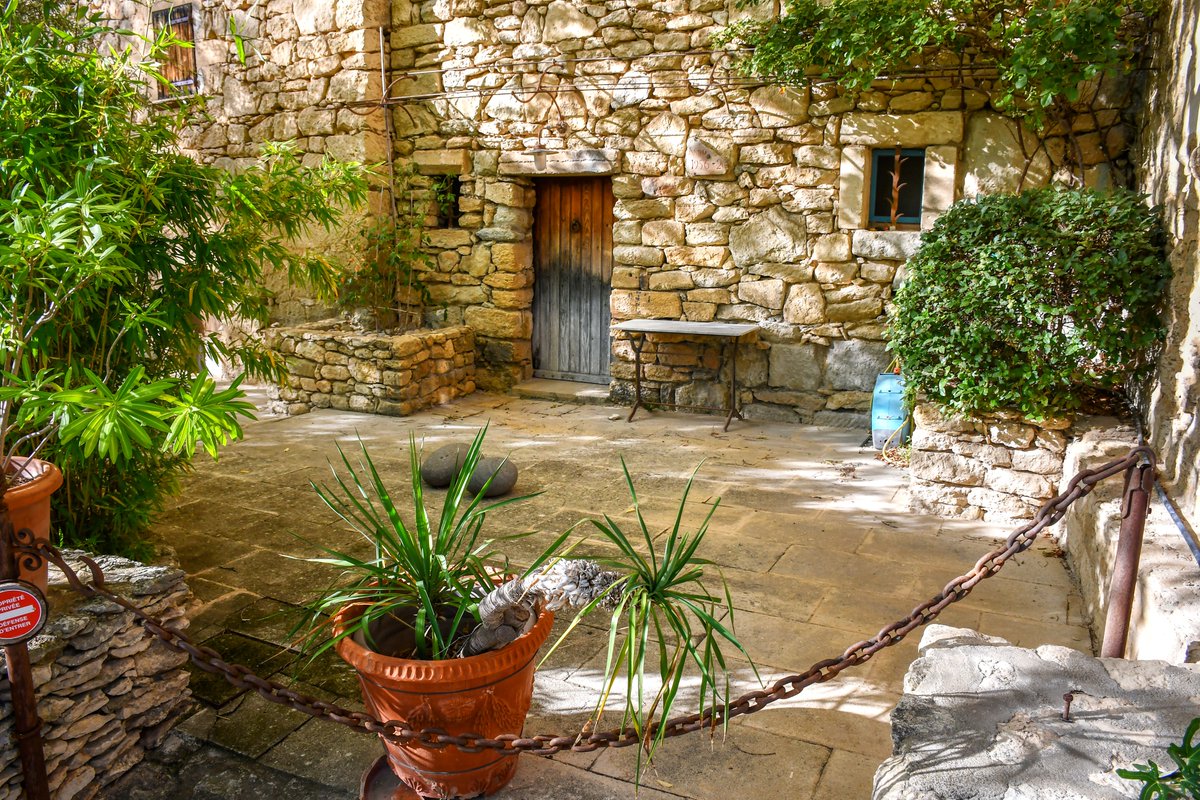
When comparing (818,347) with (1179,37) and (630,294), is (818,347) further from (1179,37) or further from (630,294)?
(1179,37)

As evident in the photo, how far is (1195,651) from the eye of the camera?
204 cm

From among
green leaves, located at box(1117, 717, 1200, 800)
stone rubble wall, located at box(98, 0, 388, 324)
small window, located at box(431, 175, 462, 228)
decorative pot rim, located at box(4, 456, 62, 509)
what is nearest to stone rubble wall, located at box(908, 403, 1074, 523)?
green leaves, located at box(1117, 717, 1200, 800)

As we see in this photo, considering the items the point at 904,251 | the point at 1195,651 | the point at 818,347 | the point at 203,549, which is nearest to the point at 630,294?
the point at 818,347

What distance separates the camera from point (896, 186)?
18.1ft

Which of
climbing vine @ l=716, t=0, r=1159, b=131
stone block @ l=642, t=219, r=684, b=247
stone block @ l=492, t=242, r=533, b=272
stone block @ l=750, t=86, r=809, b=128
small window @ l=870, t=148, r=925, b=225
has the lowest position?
stone block @ l=492, t=242, r=533, b=272

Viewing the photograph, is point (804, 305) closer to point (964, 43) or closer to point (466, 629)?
point (964, 43)

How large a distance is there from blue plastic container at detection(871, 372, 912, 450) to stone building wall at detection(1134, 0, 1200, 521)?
5.21 ft

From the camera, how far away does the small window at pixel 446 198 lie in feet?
23.2

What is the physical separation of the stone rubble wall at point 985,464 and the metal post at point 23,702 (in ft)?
12.0

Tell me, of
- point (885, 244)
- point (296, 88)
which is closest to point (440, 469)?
point (885, 244)

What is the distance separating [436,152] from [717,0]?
256 cm

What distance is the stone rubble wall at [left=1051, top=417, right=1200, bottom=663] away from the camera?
2.20 metres

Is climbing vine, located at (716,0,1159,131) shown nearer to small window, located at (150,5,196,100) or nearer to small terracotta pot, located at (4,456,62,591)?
small terracotta pot, located at (4,456,62,591)

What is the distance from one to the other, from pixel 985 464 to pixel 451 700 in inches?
122
